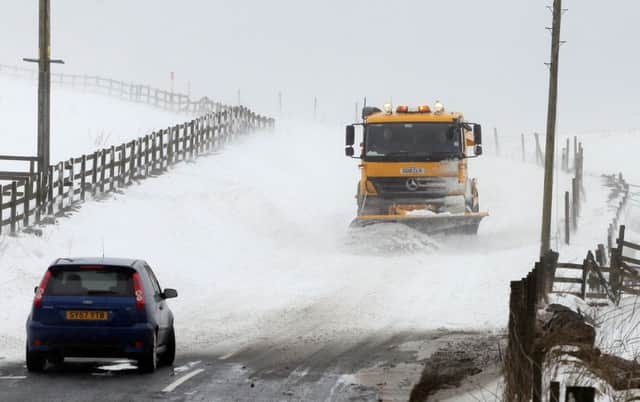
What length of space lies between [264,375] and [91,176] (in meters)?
24.2

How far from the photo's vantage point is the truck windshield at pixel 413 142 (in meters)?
30.9

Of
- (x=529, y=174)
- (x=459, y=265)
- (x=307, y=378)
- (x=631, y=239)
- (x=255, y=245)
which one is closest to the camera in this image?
(x=307, y=378)

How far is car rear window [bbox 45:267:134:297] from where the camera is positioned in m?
14.0

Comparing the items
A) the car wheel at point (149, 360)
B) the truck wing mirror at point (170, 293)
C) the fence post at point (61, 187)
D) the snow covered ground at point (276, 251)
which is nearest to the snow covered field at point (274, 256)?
the snow covered ground at point (276, 251)

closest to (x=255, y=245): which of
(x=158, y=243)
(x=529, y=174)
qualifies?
(x=158, y=243)

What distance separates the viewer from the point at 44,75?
92.4ft

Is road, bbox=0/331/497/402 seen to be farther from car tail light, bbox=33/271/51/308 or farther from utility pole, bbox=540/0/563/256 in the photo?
utility pole, bbox=540/0/563/256

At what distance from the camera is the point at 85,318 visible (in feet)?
45.4

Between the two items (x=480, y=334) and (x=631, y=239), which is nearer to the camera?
(x=480, y=334)

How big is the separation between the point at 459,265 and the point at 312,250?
252 inches

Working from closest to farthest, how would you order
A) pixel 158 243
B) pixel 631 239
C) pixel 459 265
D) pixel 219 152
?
1. pixel 459 265
2. pixel 158 243
3. pixel 631 239
4. pixel 219 152

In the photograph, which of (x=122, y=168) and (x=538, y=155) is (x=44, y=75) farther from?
(x=538, y=155)

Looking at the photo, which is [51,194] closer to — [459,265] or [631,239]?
[459,265]

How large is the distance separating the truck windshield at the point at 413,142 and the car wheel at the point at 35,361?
1771cm
